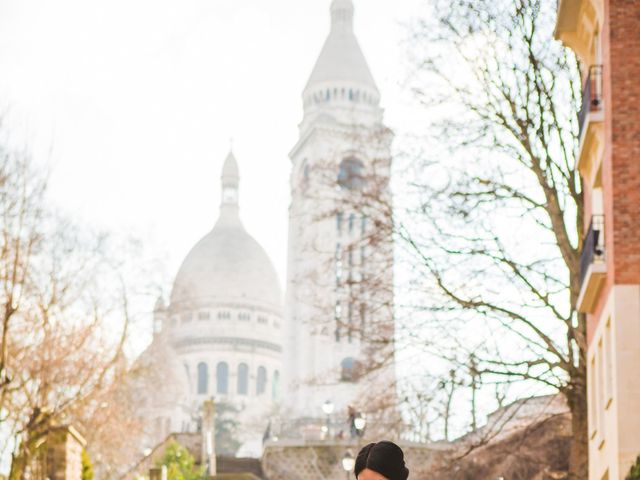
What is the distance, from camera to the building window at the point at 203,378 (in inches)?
7712

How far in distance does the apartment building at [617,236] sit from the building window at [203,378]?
171 metres

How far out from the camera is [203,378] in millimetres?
197375

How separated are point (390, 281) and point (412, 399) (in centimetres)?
231

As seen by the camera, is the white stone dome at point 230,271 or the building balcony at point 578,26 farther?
the white stone dome at point 230,271

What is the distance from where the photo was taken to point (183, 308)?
7975 centimetres

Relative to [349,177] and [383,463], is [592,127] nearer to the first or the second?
[349,177]

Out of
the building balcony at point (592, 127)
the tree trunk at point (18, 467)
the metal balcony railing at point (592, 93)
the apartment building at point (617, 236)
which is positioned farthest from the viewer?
the metal balcony railing at point (592, 93)

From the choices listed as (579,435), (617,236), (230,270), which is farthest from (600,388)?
(230,270)

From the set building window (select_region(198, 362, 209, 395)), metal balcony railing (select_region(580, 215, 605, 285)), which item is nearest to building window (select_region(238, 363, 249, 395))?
building window (select_region(198, 362, 209, 395))

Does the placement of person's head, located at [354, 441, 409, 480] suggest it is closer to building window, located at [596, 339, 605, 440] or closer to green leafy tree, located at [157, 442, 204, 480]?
building window, located at [596, 339, 605, 440]

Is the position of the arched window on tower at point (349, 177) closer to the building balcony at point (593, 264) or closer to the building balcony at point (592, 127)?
the building balcony at point (592, 127)

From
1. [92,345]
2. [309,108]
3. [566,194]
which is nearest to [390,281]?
[566,194]

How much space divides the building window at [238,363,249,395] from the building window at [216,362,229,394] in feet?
5.09

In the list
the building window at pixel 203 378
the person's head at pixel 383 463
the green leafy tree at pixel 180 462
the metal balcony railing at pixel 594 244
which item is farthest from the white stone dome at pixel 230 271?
the person's head at pixel 383 463
